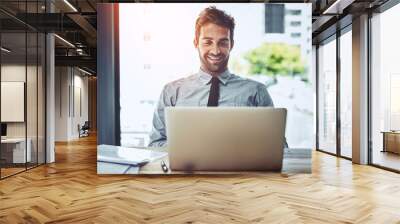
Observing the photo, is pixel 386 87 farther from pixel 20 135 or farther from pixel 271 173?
pixel 20 135

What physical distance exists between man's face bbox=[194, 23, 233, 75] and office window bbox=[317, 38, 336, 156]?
437 cm

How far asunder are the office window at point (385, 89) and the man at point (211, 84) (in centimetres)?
240

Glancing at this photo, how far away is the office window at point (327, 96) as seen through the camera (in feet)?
31.2

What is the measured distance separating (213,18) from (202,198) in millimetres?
3002

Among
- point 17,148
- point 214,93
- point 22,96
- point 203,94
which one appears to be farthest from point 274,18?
point 17,148

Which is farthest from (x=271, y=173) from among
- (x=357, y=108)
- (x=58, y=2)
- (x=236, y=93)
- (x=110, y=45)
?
(x=58, y=2)

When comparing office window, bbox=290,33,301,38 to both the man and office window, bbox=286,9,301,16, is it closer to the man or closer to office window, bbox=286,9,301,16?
office window, bbox=286,9,301,16

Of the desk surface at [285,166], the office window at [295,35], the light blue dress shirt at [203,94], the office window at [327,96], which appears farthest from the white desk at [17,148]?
the office window at [327,96]

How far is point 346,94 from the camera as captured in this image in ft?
28.3

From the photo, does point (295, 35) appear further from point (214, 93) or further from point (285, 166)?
point (285, 166)

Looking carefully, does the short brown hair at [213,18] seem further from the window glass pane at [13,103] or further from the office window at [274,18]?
the window glass pane at [13,103]

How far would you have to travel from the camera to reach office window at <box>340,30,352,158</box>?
837cm

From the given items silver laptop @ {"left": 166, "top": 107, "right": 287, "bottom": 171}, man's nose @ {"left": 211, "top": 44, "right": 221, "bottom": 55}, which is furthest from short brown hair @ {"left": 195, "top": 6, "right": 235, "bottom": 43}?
silver laptop @ {"left": 166, "top": 107, "right": 287, "bottom": 171}

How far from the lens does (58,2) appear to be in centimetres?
772
